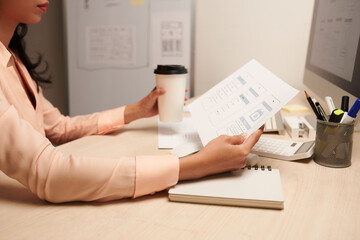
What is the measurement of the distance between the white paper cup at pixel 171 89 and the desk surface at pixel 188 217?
1.21 feet

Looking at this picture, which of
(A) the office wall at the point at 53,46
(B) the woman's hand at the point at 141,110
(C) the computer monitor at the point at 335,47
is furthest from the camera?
(A) the office wall at the point at 53,46

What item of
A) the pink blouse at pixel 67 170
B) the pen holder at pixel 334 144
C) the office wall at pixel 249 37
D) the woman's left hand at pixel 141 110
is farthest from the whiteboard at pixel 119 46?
the pink blouse at pixel 67 170

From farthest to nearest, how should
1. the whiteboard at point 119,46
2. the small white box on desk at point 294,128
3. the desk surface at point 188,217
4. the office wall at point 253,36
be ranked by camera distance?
1. the whiteboard at point 119,46
2. the office wall at point 253,36
3. the small white box on desk at point 294,128
4. the desk surface at point 188,217

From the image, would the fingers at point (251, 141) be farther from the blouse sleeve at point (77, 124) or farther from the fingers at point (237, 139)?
the blouse sleeve at point (77, 124)

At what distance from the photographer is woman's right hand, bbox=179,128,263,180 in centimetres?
60

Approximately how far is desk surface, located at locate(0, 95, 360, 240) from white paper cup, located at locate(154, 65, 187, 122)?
37 centimetres

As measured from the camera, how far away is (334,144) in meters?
0.70

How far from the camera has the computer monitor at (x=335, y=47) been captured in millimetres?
789

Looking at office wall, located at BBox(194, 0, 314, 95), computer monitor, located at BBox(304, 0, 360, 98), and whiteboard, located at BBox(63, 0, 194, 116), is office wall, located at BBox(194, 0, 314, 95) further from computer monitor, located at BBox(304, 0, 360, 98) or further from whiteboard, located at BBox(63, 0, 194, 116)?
computer monitor, located at BBox(304, 0, 360, 98)

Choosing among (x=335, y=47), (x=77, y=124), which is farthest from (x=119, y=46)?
(x=335, y=47)

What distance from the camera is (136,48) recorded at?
1.85 m

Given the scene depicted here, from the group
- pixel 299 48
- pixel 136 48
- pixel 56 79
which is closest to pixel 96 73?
pixel 136 48

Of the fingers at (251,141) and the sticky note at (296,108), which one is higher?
the fingers at (251,141)

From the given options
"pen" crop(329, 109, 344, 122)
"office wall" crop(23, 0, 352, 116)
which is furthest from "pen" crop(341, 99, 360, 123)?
"office wall" crop(23, 0, 352, 116)
